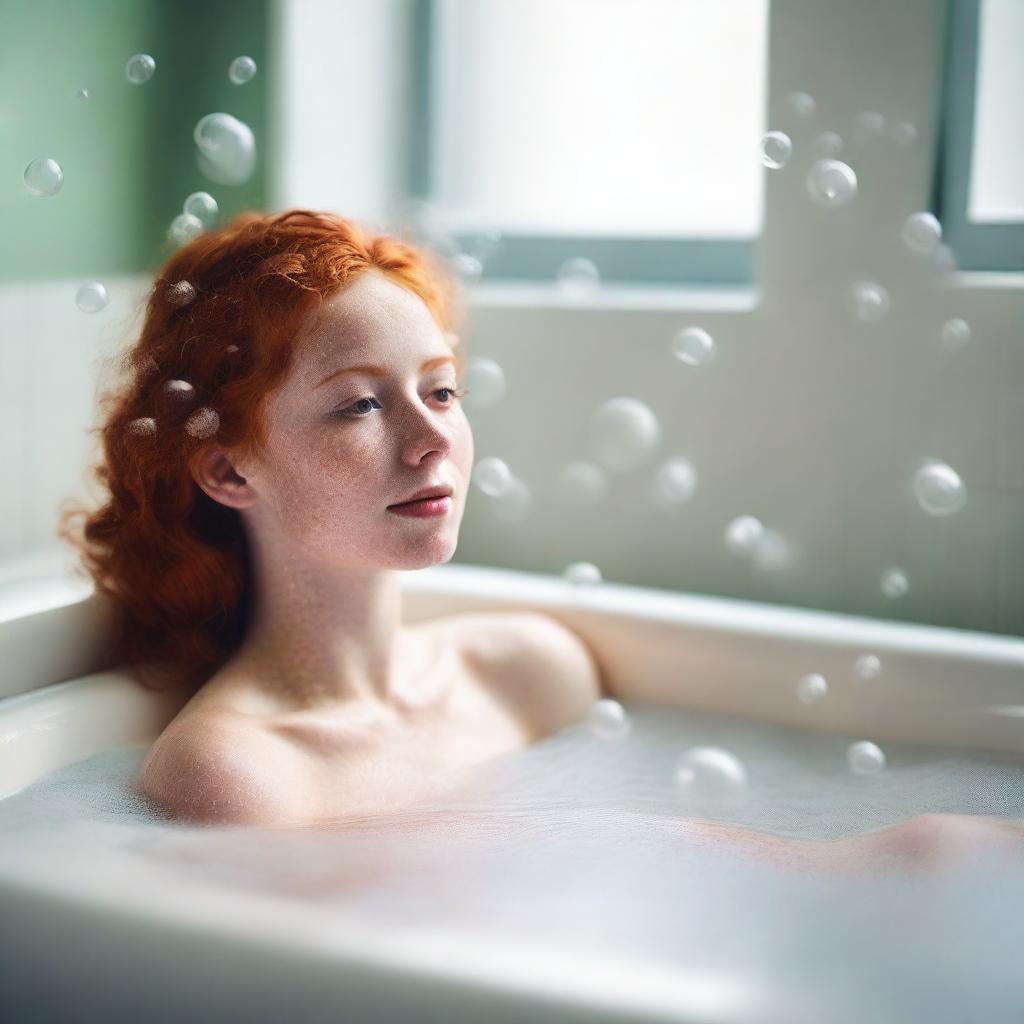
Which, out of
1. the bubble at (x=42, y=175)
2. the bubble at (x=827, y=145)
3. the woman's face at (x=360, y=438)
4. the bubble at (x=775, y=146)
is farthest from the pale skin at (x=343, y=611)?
the bubble at (x=827, y=145)

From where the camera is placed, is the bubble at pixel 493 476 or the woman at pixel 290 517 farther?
the bubble at pixel 493 476

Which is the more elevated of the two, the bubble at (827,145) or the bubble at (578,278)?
the bubble at (827,145)

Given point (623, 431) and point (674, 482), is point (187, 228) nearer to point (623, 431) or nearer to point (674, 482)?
point (623, 431)

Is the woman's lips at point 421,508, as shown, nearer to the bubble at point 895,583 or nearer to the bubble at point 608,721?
the bubble at point 608,721

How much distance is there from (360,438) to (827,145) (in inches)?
35.0

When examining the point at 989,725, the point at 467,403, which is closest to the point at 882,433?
the point at 989,725

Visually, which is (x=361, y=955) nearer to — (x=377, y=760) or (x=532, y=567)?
(x=377, y=760)

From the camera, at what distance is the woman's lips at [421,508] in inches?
50.3

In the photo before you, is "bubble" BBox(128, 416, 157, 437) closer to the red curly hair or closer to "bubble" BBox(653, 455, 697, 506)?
the red curly hair

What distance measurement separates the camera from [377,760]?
1.35m

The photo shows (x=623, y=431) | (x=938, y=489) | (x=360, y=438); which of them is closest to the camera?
(x=360, y=438)

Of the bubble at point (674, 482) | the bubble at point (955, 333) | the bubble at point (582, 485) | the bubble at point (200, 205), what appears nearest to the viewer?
the bubble at point (200, 205)

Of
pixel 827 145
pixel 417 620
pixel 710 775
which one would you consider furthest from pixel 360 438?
pixel 827 145

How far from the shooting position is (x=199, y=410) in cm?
129
